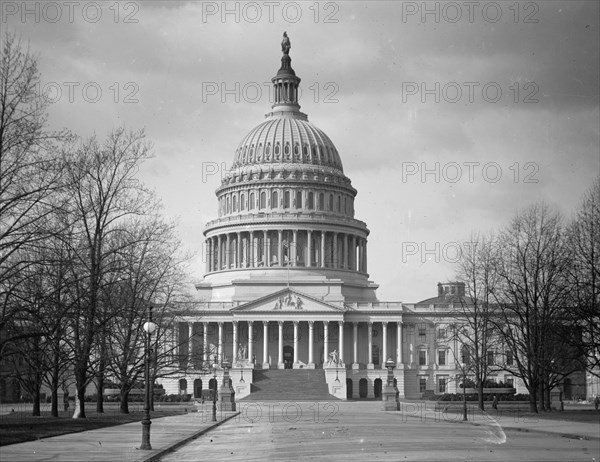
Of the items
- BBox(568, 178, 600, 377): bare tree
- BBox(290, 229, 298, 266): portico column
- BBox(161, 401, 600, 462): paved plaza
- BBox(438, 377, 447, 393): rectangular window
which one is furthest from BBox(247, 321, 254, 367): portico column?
BBox(161, 401, 600, 462): paved plaza

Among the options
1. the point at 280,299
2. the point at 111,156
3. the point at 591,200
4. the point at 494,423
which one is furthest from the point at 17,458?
the point at 280,299

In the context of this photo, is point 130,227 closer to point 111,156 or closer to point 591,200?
point 111,156

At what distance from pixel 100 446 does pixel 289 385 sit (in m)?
93.3

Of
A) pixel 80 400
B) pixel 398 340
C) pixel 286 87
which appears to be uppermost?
pixel 286 87

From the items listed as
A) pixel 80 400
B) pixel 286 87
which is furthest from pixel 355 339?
pixel 80 400

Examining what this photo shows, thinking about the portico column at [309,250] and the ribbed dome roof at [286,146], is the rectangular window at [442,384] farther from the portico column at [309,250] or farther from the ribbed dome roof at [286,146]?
the ribbed dome roof at [286,146]

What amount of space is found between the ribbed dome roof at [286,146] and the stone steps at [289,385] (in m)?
44.5

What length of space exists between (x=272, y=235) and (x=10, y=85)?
417ft

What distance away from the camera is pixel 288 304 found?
148 metres

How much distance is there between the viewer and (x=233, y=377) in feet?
426

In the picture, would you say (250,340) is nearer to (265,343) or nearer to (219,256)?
(265,343)

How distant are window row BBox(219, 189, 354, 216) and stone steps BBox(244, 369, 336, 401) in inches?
1502

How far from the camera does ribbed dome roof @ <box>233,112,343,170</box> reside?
170m

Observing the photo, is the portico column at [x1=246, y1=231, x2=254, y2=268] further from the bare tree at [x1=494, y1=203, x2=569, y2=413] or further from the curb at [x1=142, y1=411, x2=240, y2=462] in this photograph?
the curb at [x1=142, y1=411, x2=240, y2=462]
